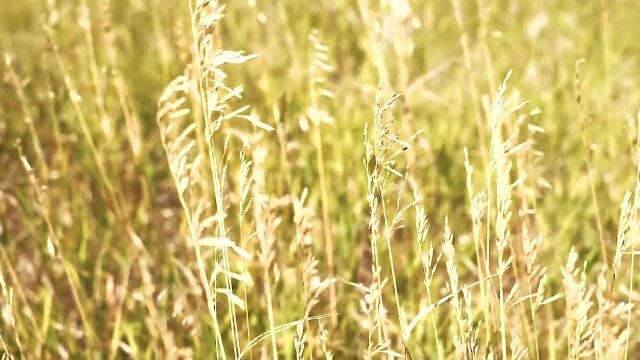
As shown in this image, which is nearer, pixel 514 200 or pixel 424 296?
pixel 424 296

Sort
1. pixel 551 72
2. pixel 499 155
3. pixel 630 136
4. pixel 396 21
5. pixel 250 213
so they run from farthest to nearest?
pixel 551 72 < pixel 250 213 < pixel 396 21 < pixel 630 136 < pixel 499 155

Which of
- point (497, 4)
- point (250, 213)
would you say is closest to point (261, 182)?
point (250, 213)

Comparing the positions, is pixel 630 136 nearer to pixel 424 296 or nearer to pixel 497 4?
pixel 424 296

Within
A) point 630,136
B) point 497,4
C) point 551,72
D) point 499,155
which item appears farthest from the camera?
point 497,4

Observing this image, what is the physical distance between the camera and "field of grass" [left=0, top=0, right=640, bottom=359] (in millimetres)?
1362

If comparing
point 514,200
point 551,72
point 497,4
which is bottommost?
point 514,200

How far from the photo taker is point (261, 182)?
6.10 feet

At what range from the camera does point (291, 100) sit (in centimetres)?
261

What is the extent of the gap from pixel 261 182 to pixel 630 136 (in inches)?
33.2

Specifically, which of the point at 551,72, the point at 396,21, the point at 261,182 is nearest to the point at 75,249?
the point at 261,182

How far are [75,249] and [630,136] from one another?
1474 millimetres

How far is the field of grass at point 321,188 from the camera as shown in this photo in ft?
4.47

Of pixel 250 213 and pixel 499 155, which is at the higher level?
pixel 499 155

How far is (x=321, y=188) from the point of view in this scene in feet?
6.42
